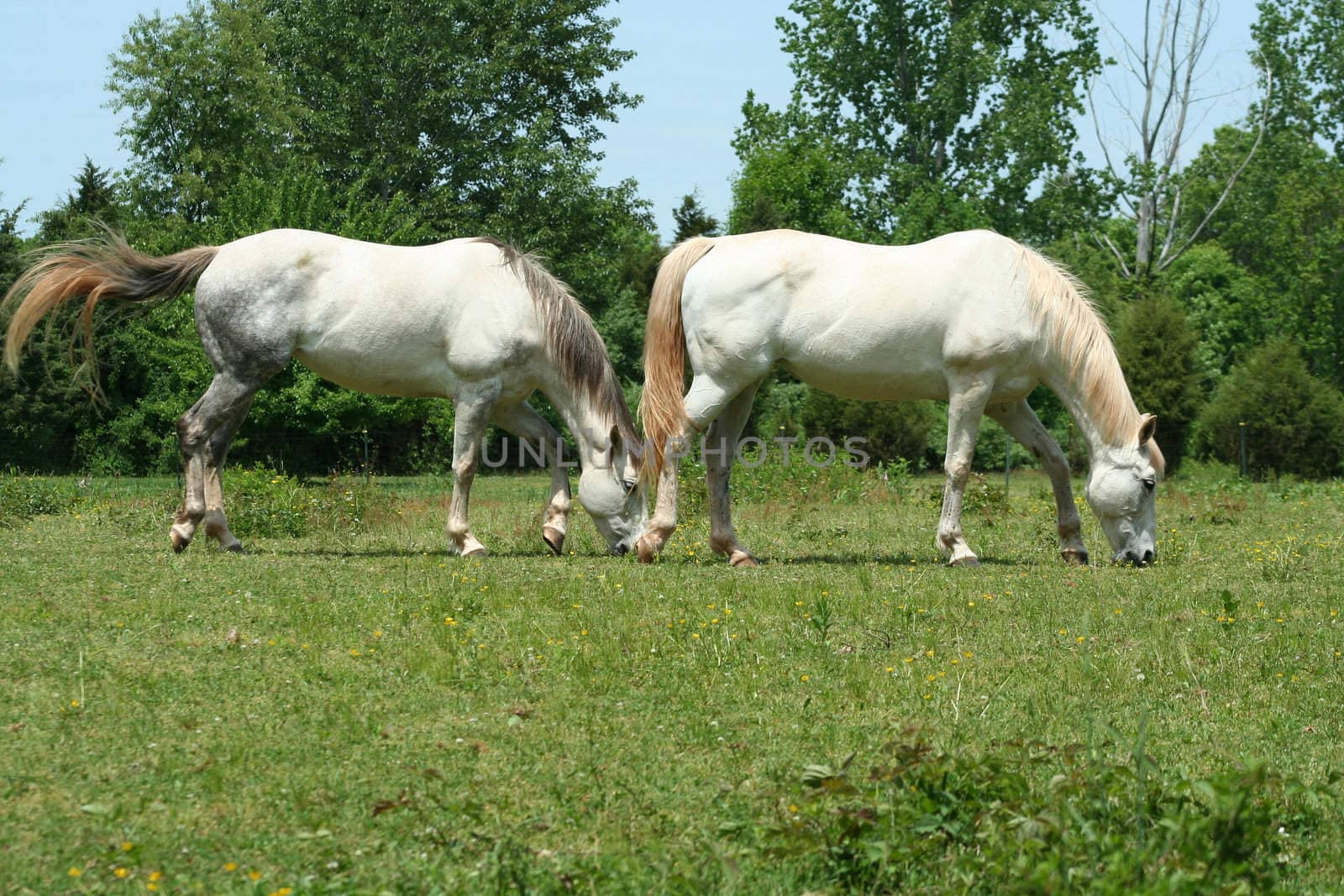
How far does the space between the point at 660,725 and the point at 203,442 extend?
19.4 ft

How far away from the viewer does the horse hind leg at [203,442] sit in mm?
9688

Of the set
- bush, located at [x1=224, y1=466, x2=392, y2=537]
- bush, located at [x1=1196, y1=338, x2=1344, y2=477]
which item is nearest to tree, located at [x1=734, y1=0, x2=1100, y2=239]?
Answer: bush, located at [x1=1196, y1=338, x2=1344, y2=477]

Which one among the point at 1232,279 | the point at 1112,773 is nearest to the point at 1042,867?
the point at 1112,773

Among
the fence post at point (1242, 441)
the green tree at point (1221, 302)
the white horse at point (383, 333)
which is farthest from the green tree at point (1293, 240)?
the white horse at point (383, 333)

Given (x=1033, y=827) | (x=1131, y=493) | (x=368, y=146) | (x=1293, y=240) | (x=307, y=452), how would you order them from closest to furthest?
1. (x=1033, y=827)
2. (x=1131, y=493)
3. (x=307, y=452)
4. (x=368, y=146)
5. (x=1293, y=240)

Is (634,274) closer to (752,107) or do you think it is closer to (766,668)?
(752,107)

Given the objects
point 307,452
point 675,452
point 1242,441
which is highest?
point 1242,441

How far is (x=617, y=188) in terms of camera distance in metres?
38.0

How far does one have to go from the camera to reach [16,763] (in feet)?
14.2

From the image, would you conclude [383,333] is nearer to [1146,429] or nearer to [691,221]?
[1146,429]

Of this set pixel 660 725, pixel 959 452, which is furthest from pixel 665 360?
pixel 660 725

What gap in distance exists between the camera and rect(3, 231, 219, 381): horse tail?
977cm

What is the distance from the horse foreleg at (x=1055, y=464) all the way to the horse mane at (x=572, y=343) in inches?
119

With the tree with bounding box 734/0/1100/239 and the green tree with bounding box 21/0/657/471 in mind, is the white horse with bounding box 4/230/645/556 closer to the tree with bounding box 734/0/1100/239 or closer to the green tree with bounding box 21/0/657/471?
the green tree with bounding box 21/0/657/471
